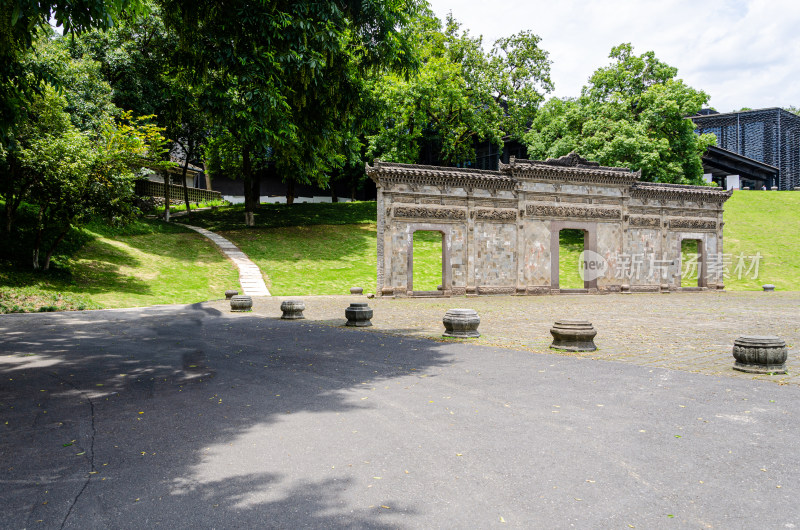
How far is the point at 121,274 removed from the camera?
22688 mm

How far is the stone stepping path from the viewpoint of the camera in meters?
23.3

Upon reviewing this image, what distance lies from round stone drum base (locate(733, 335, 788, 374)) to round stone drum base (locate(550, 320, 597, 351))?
91.2 inches

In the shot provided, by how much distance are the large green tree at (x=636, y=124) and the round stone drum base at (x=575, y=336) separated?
87.0 feet

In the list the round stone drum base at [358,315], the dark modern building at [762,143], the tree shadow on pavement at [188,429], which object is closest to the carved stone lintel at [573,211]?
the round stone drum base at [358,315]

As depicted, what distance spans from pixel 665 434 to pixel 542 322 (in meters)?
8.87

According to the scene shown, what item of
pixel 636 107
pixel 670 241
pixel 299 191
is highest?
pixel 636 107

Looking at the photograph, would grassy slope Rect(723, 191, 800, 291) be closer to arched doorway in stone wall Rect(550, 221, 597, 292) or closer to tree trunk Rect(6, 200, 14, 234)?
arched doorway in stone wall Rect(550, 221, 597, 292)

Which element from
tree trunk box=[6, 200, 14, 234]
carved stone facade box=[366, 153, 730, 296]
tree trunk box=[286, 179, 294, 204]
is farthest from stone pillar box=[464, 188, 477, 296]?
tree trunk box=[286, 179, 294, 204]

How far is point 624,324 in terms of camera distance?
1291cm

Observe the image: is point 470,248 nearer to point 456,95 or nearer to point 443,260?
point 443,260

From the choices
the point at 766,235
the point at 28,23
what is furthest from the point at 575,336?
the point at 766,235

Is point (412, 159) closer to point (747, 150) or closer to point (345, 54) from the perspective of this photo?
point (345, 54)

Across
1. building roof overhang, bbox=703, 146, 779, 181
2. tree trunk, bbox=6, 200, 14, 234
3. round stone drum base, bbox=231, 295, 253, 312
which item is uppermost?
building roof overhang, bbox=703, 146, 779, 181

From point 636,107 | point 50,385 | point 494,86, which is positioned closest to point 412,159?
point 494,86
